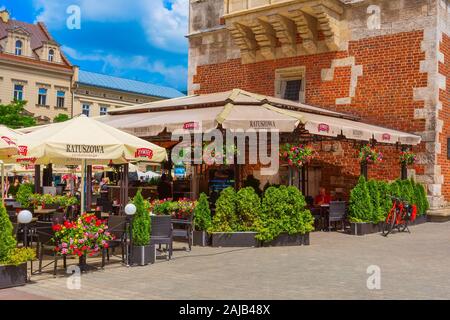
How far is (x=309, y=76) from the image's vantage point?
804 inches

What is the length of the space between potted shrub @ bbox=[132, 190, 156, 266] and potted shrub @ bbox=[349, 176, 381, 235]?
6868 millimetres

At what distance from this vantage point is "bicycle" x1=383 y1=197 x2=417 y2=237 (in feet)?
47.1

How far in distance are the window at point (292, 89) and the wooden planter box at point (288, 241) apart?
1009 centimetres

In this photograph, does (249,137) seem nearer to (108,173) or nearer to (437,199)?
(437,199)

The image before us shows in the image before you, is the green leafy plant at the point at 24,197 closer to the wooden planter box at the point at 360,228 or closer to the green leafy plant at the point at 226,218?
the green leafy plant at the point at 226,218

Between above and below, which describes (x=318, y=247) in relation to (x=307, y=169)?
below

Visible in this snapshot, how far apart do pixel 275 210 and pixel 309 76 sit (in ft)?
32.8

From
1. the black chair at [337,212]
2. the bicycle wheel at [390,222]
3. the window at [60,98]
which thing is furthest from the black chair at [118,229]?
the window at [60,98]

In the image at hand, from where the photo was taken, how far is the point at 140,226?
912 cm

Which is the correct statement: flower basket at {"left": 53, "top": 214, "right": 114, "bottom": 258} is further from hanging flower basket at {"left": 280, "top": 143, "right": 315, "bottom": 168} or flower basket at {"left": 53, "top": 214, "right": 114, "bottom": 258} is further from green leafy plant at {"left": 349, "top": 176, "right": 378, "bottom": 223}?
green leafy plant at {"left": 349, "top": 176, "right": 378, "bottom": 223}

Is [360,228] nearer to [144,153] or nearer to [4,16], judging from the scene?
[144,153]

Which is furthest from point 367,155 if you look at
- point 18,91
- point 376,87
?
point 18,91

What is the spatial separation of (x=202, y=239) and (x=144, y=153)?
2489 millimetres
